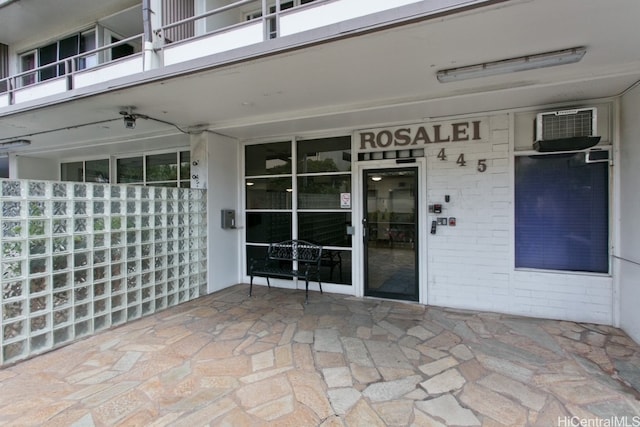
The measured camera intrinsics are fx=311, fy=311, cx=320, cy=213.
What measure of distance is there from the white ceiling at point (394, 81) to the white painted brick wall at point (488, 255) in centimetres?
68

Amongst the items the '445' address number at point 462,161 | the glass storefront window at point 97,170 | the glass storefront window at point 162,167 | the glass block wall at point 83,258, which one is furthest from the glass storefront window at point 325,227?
the glass storefront window at point 97,170

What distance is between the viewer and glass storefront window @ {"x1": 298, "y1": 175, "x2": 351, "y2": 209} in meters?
5.29

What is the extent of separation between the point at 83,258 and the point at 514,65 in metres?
5.06

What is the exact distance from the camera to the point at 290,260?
557 cm

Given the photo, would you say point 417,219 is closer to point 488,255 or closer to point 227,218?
point 488,255

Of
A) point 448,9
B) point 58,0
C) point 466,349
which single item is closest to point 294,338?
point 466,349

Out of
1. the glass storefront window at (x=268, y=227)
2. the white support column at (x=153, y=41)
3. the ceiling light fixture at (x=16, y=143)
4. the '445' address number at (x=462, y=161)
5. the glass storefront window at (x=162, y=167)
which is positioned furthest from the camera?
the glass storefront window at (x=162, y=167)

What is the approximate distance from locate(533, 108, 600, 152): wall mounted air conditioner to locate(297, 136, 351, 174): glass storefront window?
8.71ft

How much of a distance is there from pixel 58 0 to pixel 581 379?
9.53 metres

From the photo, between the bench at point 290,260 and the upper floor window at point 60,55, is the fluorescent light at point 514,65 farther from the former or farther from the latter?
the upper floor window at point 60,55

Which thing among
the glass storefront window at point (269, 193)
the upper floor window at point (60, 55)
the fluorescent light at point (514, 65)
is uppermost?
the upper floor window at point (60, 55)

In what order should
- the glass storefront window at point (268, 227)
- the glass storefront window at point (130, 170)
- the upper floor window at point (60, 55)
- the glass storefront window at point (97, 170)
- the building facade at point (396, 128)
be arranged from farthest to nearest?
the glass storefront window at point (97, 170), the glass storefront window at point (130, 170), the upper floor window at point (60, 55), the glass storefront window at point (268, 227), the building facade at point (396, 128)

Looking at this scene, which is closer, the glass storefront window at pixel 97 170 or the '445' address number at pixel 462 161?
the '445' address number at pixel 462 161

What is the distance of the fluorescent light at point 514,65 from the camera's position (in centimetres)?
276
